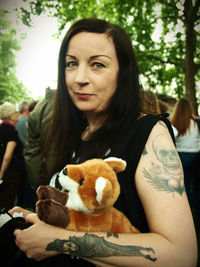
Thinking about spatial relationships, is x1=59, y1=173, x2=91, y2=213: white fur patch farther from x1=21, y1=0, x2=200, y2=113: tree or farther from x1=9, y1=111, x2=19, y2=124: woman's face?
x1=21, y1=0, x2=200, y2=113: tree

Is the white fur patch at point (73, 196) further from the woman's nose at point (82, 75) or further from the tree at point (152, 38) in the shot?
the tree at point (152, 38)

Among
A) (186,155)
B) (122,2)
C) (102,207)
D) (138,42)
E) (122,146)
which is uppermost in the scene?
(122,2)

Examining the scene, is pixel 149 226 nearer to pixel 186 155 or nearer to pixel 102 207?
pixel 102 207

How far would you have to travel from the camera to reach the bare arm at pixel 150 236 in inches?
36.5

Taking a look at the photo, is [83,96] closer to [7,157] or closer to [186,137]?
[7,157]

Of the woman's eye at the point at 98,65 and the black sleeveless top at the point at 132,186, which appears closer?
the black sleeveless top at the point at 132,186

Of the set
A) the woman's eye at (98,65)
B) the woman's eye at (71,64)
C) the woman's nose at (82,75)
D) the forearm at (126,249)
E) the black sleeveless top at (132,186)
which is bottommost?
the forearm at (126,249)

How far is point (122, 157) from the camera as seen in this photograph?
3.72 ft

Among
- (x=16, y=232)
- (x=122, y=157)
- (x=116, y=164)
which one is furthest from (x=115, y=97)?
(x=16, y=232)

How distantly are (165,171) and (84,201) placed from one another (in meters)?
0.40

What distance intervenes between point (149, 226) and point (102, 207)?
0.27 meters

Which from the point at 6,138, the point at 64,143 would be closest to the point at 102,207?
the point at 64,143

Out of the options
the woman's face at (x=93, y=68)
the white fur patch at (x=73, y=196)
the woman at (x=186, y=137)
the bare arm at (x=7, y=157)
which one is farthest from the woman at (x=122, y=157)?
the woman at (x=186, y=137)

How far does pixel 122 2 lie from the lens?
9.91 meters
